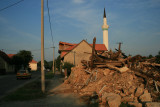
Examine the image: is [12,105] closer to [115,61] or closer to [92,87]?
[92,87]

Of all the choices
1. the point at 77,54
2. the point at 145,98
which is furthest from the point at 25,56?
the point at 145,98

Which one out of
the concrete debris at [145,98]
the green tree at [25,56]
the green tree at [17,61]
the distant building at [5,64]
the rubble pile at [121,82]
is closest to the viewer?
the concrete debris at [145,98]

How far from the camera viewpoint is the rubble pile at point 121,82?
7637 millimetres

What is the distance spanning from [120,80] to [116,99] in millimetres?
3039

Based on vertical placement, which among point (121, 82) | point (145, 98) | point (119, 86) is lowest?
point (145, 98)

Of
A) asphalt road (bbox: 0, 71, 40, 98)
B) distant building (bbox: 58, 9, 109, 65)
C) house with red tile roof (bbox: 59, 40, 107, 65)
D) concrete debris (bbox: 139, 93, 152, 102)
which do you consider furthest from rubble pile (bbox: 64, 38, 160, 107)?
house with red tile roof (bbox: 59, 40, 107, 65)

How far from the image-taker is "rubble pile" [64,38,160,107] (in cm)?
764

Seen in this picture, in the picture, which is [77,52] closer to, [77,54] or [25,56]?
[77,54]

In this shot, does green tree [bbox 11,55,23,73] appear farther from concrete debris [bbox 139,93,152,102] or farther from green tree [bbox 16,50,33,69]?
concrete debris [bbox 139,93,152,102]

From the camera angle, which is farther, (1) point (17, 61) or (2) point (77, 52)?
(1) point (17, 61)

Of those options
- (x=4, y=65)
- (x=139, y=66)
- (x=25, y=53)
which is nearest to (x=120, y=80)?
(x=139, y=66)

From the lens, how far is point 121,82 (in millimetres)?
→ 9727

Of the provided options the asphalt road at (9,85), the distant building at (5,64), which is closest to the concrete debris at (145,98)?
the asphalt road at (9,85)

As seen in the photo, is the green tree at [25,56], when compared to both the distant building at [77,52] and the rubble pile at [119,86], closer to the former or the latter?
the distant building at [77,52]
